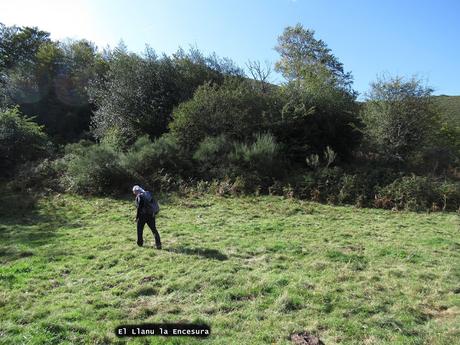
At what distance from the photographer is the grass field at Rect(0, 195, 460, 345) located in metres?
5.47

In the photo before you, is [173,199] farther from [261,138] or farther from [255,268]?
[255,268]

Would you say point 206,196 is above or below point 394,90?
Result: below

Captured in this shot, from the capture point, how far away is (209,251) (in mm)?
9344

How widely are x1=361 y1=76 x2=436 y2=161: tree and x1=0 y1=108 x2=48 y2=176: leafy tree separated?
18033mm

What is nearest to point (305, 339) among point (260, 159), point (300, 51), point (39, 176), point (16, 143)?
point (260, 159)

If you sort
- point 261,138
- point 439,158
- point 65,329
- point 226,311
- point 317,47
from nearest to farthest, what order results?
point 65,329
point 226,311
point 261,138
point 439,158
point 317,47

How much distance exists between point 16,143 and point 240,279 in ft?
61.9

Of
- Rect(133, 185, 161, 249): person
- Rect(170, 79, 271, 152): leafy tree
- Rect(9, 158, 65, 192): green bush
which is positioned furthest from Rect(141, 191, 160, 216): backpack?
Rect(170, 79, 271, 152): leafy tree

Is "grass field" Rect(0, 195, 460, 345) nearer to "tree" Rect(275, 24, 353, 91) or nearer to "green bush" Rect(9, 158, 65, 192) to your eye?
"green bush" Rect(9, 158, 65, 192)

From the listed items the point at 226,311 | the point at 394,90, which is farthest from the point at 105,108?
the point at 226,311

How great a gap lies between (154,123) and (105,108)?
11.8 feet

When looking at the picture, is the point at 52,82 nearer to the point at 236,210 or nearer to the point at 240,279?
the point at 236,210

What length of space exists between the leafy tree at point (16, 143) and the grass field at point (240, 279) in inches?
370

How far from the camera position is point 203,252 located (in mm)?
9250
